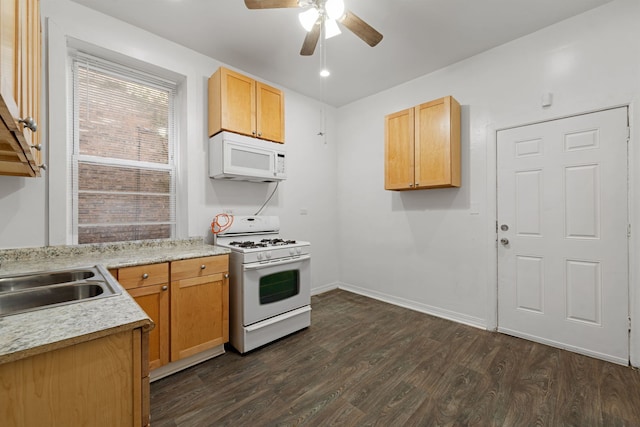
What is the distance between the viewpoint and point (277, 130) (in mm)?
3104

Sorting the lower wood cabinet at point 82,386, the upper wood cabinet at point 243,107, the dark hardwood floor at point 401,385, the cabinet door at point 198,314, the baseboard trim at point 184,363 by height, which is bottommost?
the dark hardwood floor at point 401,385

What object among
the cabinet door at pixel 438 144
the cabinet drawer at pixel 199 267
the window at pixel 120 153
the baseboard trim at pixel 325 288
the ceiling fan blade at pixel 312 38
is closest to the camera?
the ceiling fan blade at pixel 312 38

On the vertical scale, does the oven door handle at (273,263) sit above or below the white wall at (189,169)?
below

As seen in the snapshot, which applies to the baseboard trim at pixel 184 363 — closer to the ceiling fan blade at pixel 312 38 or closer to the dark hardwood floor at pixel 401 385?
the dark hardwood floor at pixel 401 385

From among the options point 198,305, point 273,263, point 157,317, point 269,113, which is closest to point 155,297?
point 157,317

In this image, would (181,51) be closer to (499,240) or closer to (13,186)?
(13,186)

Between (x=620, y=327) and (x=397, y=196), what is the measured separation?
88.4 inches

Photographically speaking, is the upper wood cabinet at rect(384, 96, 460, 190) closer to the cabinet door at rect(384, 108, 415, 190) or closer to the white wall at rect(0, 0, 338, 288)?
the cabinet door at rect(384, 108, 415, 190)

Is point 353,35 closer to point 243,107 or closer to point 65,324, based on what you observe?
point 243,107

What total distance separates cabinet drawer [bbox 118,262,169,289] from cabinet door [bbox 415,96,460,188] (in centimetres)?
256

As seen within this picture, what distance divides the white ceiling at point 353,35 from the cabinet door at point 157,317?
2217 millimetres

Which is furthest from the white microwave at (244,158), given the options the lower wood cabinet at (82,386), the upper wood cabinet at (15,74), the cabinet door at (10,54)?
the lower wood cabinet at (82,386)

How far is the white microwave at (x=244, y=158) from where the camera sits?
8.87ft

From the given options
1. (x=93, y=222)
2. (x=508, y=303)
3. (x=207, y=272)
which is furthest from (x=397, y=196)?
(x=93, y=222)
